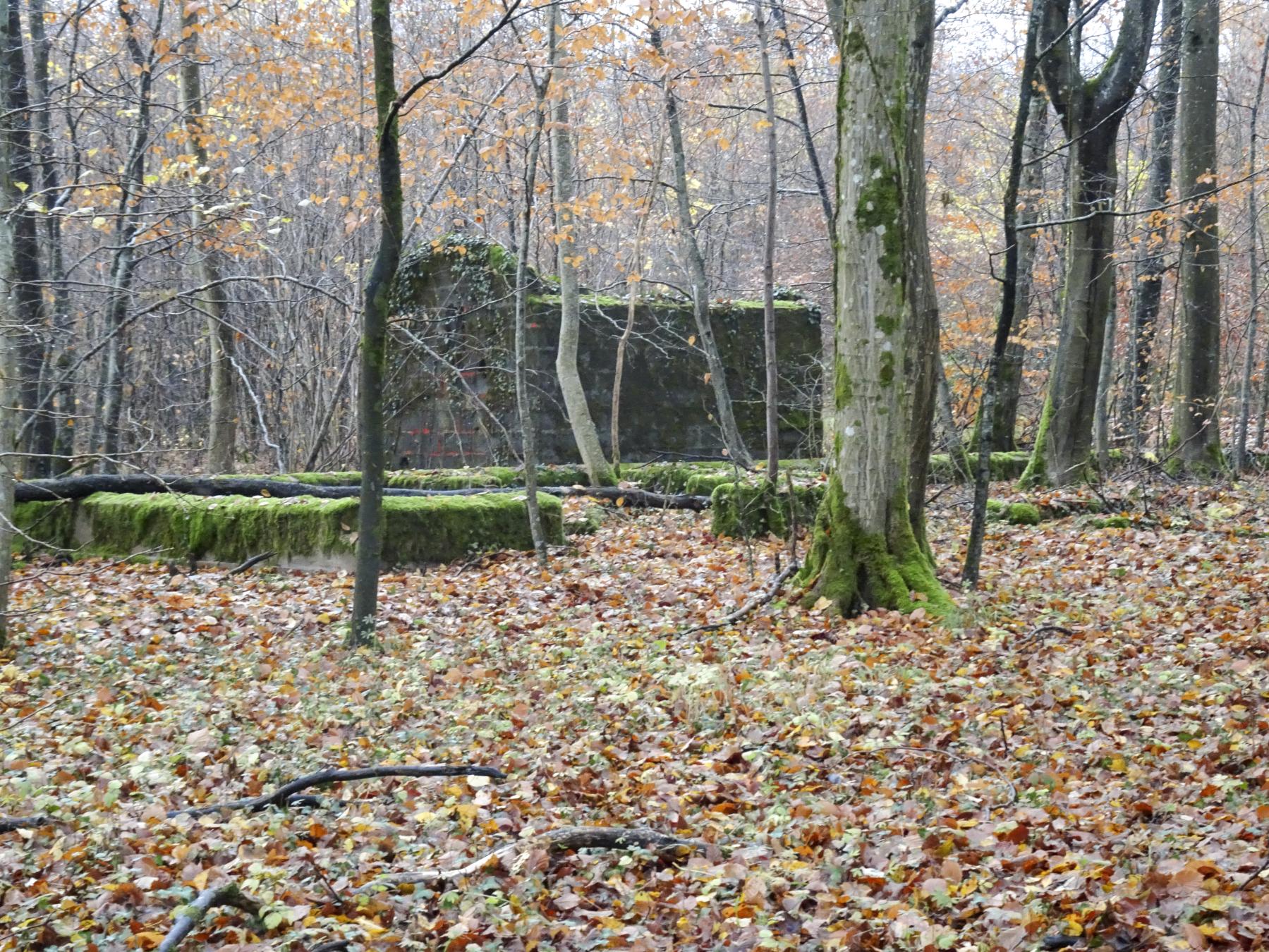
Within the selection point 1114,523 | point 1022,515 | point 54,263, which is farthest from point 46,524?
point 1114,523

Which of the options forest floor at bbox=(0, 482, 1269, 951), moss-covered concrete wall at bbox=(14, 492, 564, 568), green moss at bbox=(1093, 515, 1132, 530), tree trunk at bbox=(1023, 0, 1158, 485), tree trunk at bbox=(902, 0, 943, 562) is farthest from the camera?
tree trunk at bbox=(1023, 0, 1158, 485)

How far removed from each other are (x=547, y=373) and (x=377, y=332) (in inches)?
390

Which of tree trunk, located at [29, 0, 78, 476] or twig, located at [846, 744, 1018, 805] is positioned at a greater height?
tree trunk, located at [29, 0, 78, 476]

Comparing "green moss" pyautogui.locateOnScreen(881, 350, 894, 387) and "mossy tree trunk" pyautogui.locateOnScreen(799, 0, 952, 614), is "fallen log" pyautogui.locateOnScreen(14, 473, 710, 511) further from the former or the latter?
"green moss" pyautogui.locateOnScreen(881, 350, 894, 387)

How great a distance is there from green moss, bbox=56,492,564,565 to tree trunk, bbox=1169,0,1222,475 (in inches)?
327

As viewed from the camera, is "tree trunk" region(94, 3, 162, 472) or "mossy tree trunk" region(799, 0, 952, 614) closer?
"mossy tree trunk" region(799, 0, 952, 614)

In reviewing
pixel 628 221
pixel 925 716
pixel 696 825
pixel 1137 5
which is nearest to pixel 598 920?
pixel 696 825

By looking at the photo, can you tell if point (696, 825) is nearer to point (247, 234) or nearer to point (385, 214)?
point (385, 214)

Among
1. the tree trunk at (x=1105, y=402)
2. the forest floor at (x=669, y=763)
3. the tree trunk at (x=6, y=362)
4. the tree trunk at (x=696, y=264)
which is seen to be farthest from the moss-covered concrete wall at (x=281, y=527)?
the tree trunk at (x=1105, y=402)

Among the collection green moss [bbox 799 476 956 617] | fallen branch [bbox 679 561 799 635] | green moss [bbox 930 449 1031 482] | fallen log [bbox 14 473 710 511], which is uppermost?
green moss [bbox 930 449 1031 482]

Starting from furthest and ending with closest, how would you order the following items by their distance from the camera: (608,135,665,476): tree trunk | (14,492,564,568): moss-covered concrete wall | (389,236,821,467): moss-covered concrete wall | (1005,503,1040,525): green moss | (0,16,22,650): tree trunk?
(389,236,821,467): moss-covered concrete wall, (608,135,665,476): tree trunk, (1005,503,1040,525): green moss, (14,492,564,568): moss-covered concrete wall, (0,16,22,650): tree trunk

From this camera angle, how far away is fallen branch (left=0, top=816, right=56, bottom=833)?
430cm

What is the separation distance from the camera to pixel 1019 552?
10.3 metres

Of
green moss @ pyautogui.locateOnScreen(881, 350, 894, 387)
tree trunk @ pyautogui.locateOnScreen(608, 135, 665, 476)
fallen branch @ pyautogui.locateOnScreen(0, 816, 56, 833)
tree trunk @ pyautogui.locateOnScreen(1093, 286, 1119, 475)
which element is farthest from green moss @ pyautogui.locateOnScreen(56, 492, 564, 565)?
tree trunk @ pyautogui.locateOnScreen(1093, 286, 1119, 475)
